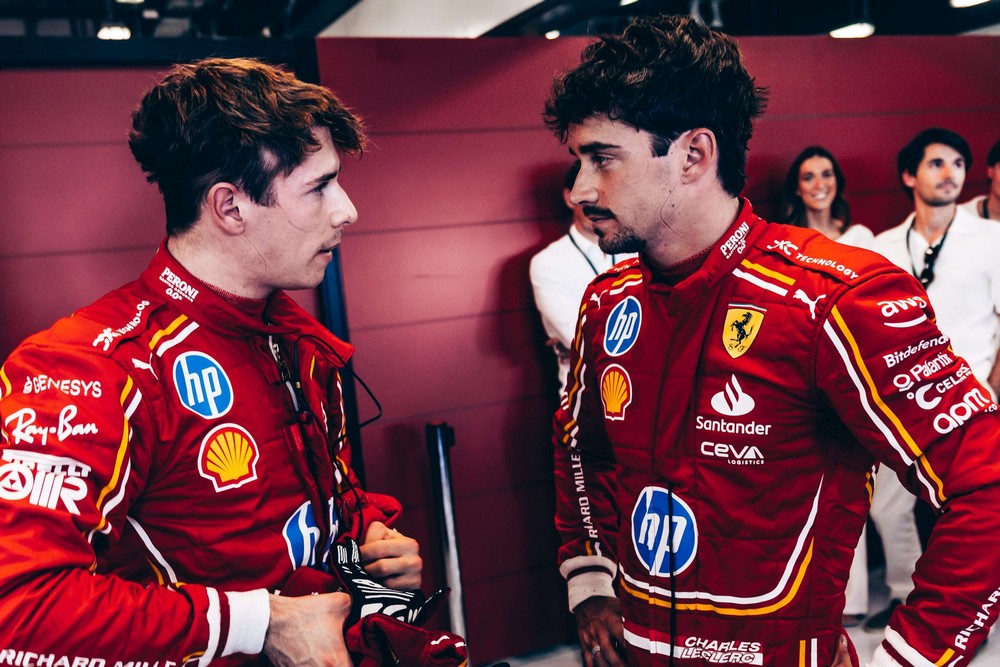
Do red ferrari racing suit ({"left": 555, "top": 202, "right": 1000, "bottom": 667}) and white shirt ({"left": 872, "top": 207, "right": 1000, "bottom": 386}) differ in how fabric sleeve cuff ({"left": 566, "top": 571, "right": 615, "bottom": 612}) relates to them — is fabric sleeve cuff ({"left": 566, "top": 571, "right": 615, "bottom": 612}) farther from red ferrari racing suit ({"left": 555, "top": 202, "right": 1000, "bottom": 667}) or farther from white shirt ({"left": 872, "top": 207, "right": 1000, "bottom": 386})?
white shirt ({"left": 872, "top": 207, "right": 1000, "bottom": 386})

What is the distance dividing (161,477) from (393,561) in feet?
1.33

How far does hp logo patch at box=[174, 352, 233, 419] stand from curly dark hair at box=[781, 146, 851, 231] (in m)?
2.92

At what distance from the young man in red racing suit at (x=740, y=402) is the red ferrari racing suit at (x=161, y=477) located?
0.52m

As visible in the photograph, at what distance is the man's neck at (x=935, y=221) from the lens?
3367 mm

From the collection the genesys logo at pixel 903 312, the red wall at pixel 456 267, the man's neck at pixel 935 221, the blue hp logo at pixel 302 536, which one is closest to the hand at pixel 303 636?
the blue hp logo at pixel 302 536

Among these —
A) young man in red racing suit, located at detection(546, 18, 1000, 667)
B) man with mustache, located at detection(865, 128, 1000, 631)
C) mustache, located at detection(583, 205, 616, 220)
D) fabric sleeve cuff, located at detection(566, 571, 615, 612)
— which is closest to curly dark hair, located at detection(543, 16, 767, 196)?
young man in red racing suit, located at detection(546, 18, 1000, 667)

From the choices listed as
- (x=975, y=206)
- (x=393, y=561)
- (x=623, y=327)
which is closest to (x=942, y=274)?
(x=975, y=206)

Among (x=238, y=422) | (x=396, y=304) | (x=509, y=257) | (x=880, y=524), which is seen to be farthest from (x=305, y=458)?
(x=880, y=524)

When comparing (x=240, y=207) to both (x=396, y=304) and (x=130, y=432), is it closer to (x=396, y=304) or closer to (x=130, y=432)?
(x=130, y=432)

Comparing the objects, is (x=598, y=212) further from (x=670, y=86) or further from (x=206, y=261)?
(x=206, y=261)

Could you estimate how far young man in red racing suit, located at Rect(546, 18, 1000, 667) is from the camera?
40.4 inches

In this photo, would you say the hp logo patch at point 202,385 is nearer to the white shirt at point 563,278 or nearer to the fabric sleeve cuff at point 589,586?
the fabric sleeve cuff at point 589,586

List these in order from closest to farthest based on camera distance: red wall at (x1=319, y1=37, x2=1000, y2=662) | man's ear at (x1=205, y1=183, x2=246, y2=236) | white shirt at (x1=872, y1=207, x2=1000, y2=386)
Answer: man's ear at (x1=205, y1=183, x2=246, y2=236) < red wall at (x1=319, y1=37, x2=1000, y2=662) < white shirt at (x1=872, y1=207, x2=1000, y2=386)

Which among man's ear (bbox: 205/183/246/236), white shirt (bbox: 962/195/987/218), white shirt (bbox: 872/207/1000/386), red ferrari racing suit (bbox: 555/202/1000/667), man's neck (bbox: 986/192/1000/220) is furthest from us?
white shirt (bbox: 962/195/987/218)
